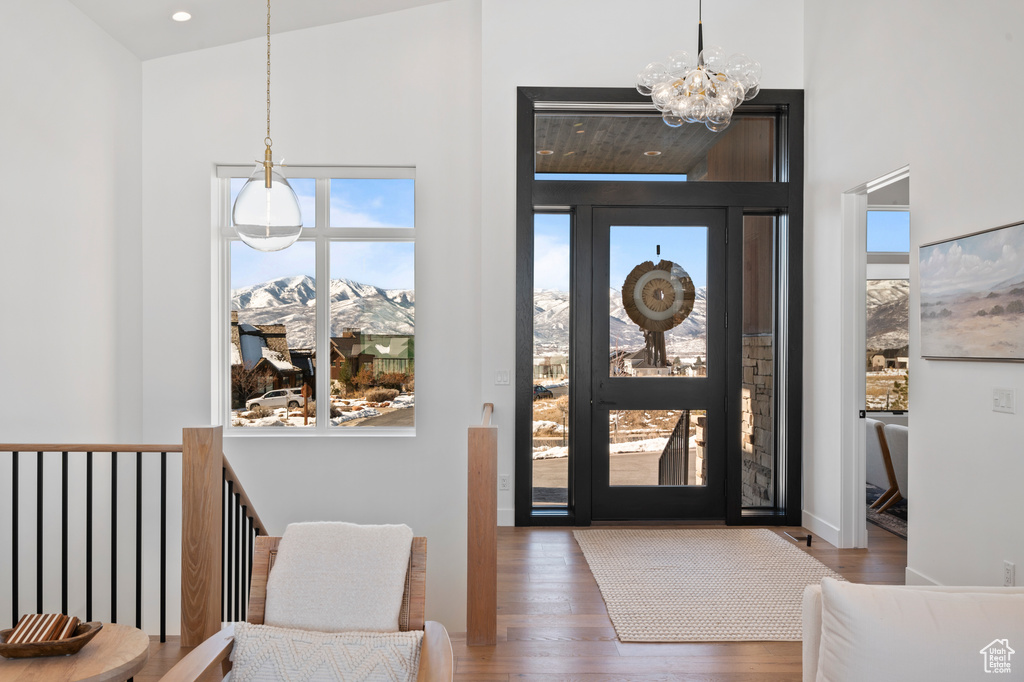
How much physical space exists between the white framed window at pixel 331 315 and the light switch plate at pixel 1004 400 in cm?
364

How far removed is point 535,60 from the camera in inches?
190

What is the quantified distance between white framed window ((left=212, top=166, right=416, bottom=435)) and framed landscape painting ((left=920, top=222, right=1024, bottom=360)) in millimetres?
3407

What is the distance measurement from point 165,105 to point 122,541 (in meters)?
3.18

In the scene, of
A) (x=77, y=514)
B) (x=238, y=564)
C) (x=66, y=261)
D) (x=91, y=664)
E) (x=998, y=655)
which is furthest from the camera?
(x=77, y=514)

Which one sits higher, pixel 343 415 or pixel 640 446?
pixel 343 415

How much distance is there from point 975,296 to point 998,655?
6.84ft

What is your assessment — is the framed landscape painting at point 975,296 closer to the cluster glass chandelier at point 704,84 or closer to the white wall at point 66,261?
the cluster glass chandelier at point 704,84

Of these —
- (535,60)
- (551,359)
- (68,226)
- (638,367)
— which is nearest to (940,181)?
(638,367)

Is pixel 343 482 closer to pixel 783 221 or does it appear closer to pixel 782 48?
pixel 783 221

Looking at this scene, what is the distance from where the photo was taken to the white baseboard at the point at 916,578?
338 cm

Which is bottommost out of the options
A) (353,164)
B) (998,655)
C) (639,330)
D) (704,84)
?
(998,655)

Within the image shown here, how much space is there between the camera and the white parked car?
203 inches

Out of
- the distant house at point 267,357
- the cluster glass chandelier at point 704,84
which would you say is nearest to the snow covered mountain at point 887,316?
the cluster glass chandelier at point 704,84

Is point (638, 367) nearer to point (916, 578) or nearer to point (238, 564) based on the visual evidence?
point (916, 578)
